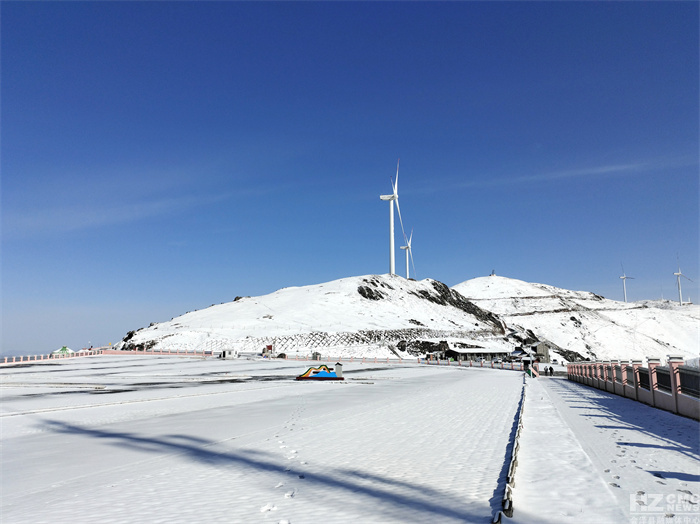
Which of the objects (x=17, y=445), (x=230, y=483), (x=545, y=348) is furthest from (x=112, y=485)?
(x=545, y=348)

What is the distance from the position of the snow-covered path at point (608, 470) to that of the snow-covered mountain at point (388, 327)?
231 feet

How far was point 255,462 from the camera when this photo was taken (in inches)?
418

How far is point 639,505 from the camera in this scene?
768 cm

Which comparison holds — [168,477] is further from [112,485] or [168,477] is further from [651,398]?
[651,398]

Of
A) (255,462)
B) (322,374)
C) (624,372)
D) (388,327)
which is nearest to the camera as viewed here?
(255,462)

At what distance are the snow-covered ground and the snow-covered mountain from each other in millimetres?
66619

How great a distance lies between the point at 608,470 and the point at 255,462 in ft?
23.1

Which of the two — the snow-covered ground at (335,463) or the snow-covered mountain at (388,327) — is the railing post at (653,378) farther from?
the snow-covered mountain at (388,327)

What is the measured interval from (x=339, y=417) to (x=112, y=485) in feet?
30.6

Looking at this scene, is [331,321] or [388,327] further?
[331,321]

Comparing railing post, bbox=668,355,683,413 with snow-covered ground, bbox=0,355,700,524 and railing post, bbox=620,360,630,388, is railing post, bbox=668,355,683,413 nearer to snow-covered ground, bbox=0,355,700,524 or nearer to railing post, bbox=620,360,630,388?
snow-covered ground, bbox=0,355,700,524

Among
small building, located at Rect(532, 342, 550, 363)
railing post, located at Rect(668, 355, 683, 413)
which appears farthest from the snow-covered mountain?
railing post, located at Rect(668, 355, 683, 413)

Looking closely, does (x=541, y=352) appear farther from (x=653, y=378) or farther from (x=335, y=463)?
(x=335, y=463)

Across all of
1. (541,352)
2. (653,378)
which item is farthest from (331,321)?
(653,378)
